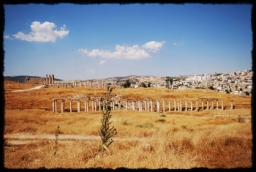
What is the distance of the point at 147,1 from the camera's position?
70.2 inches

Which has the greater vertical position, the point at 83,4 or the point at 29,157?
the point at 83,4

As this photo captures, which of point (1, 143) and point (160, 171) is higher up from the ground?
point (1, 143)

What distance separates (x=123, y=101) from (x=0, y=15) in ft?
181

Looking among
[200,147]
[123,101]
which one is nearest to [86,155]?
[200,147]

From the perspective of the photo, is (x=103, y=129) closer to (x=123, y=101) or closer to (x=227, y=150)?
(x=227, y=150)

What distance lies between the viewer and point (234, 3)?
5.92 ft

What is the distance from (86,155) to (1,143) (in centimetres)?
626

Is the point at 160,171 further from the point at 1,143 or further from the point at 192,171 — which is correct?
the point at 1,143

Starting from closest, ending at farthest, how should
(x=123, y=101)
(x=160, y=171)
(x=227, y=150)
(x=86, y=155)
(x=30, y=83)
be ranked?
(x=160, y=171) → (x=86, y=155) → (x=227, y=150) → (x=123, y=101) → (x=30, y=83)

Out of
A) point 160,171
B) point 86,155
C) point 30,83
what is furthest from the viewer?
point 30,83

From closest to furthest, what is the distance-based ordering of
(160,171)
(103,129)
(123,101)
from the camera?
(160,171) → (103,129) → (123,101)

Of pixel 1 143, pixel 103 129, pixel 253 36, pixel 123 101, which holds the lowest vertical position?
pixel 123 101

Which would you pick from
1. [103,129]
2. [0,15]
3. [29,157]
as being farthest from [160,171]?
[29,157]

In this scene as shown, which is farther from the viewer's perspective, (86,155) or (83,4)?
(86,155)
